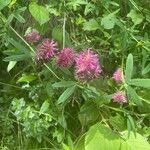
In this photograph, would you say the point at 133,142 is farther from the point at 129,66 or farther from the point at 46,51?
the point at 46,51

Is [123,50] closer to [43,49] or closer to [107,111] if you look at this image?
[107,111]

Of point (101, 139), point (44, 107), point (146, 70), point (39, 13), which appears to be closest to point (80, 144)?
point (101, 139)

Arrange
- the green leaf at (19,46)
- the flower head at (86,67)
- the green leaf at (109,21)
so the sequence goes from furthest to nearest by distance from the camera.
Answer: the green leaf at (109,21)
the green leaf at (19,46)
the flower head at (86,67)

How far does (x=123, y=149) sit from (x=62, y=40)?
0.42 m

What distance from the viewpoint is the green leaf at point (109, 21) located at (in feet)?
4.85

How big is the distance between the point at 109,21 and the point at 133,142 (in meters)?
0.41

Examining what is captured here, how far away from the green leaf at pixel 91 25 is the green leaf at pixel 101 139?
0.34 metres

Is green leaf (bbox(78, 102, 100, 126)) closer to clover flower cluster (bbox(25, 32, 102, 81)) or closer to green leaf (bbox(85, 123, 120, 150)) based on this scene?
green leaf (bbox(85, 123, 120, 150))

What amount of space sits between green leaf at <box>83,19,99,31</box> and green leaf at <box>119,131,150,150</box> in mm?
378

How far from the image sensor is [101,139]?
4.94ft

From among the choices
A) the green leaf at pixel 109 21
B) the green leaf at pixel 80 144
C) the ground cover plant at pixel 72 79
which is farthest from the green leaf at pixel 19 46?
the green leaf at pixel 80 144

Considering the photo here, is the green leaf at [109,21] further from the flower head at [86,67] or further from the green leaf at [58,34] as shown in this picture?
the flower head at [86,67]

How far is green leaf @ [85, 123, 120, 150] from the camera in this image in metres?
1.50

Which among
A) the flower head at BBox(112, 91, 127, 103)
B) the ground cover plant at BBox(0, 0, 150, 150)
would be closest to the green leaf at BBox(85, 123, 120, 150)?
the ground cover plant at BBox(0, 0, 150, 150)
